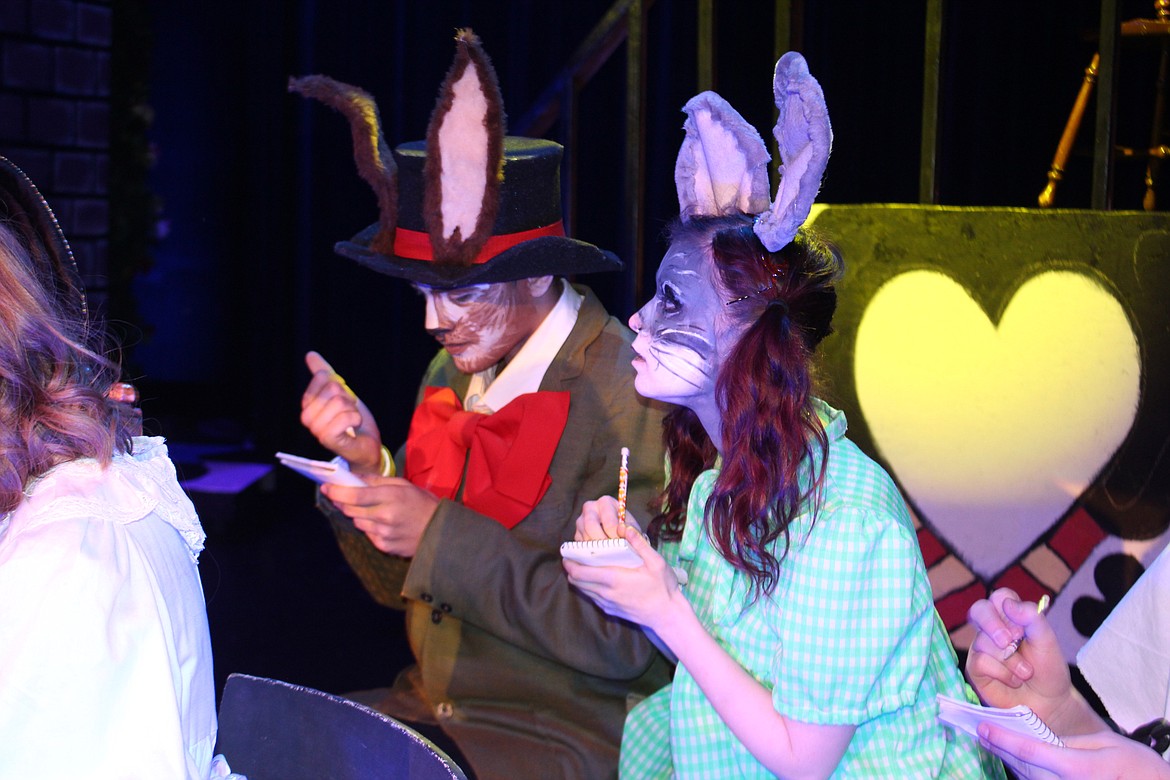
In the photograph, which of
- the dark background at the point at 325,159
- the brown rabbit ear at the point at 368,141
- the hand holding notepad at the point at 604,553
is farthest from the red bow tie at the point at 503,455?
the dark background at the point at 325,159

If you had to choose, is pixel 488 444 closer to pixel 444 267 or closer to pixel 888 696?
pixel 444 267

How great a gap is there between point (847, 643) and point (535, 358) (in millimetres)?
793

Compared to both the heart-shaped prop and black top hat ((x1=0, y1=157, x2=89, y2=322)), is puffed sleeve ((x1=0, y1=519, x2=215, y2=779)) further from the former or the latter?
the heart-shaped prop

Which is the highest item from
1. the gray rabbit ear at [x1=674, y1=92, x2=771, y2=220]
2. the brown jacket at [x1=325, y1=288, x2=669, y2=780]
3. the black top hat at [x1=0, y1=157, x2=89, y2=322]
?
the gray rabbit ear at [x1=674, y1=92, x2=771, y2=220]

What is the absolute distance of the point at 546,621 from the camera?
1.63 metres

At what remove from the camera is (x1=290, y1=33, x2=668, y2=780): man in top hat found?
5.40 feet

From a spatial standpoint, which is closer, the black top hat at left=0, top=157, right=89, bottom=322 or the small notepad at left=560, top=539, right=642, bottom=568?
the black top hat at left=0, top=157, right=89, bottom=322

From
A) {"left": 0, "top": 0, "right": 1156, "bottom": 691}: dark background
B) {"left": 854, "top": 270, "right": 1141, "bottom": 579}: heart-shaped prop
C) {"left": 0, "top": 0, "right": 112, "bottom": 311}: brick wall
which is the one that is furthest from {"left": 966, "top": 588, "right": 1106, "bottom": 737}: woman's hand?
{"left": 0, "top": 0, "right": 112, "bottom": 311}: brick wall

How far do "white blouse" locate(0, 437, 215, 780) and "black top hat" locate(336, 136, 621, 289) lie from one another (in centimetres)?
76

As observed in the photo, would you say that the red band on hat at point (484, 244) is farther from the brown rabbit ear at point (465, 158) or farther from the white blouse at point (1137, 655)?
the white blouse at point (1137, 655)

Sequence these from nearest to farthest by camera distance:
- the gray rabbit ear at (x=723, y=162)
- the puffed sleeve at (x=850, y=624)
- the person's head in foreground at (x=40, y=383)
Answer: the person's head in foreground at (x=40, y=383) < the puffed sleeve at (x=850, y=624) < the gray rabbit ear at (x=723, y=162)

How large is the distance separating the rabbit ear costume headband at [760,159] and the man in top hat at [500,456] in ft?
1.24

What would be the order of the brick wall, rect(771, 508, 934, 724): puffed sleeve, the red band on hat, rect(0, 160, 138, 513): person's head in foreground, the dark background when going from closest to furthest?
rect(0, 160, 138, 513): person's head in foreground
rect(771, 508, 934, 724): puffed sleeve
the red band on hat
the dark background
the brick wall

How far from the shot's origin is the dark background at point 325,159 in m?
3.67
